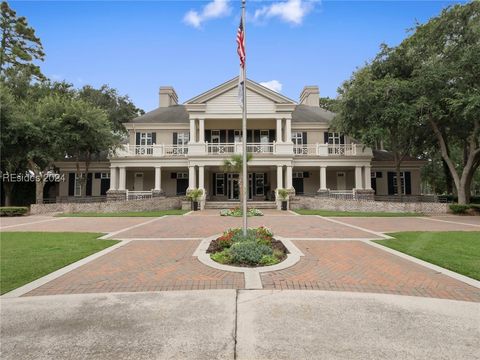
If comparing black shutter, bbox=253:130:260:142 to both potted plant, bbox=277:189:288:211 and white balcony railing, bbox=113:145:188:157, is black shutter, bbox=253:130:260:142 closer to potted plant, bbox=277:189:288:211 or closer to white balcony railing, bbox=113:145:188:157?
white balcony railing, bbox=113:145:188:157

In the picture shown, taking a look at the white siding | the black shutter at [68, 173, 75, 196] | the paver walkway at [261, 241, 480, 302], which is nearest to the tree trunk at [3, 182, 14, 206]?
the black shutter at [68, 173, 75, 196]

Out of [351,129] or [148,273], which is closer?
[148,273]

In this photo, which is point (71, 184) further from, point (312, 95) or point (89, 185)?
point (312, 95)

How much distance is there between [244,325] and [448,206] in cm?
1980

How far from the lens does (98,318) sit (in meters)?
3.60

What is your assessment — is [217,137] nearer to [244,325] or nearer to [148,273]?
[148,273]

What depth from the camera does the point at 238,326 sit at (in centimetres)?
335

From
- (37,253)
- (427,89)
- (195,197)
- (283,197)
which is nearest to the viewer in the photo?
(37,253)

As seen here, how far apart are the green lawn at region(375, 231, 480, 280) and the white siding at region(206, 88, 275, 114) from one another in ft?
55.5

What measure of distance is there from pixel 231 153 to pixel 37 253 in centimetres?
1767

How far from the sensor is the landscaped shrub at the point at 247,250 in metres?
6.14

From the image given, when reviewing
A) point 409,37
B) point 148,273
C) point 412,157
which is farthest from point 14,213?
point 412,157

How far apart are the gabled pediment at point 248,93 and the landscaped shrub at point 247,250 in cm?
1853

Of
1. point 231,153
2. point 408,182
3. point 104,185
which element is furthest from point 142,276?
point 408,182
